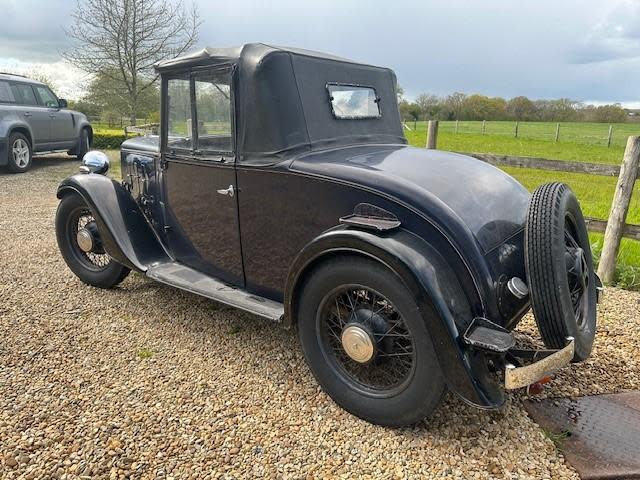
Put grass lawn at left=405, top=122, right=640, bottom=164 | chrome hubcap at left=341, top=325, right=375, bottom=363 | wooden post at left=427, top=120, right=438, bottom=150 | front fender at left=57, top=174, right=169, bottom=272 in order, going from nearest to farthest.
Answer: chrome hubcap at left=341, top=325, right=375, bottom=363 → front fender at left=57, top=174, right=169, bottom=272 → wooden post at left=427, top=120, right=438, bottom=150 → grass lawn at left=405, top=122, right=640, bottom=164

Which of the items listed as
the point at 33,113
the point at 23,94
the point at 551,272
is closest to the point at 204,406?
the point at 551,272

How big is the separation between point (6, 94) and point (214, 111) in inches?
373

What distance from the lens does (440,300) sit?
226 cm

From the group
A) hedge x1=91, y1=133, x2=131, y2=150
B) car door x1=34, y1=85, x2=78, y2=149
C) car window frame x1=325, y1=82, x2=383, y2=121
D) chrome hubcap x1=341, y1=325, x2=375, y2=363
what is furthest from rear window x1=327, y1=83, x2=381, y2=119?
hedge x1=91, y1=133, x2=131, y2=150

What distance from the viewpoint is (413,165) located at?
9.58 feet

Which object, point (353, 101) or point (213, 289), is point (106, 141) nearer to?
point (213, 289)

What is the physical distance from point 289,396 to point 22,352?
1.90 meters

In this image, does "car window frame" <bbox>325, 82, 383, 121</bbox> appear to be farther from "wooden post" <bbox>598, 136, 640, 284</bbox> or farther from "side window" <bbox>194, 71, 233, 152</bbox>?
"wooden post" <bbox>598, 136, 640, 284</bbox>

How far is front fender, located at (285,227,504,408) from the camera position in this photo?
2.23 metres

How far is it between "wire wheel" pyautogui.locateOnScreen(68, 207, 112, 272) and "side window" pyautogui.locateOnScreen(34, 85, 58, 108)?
27.9ft

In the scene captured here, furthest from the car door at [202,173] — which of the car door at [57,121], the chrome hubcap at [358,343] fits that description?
the car door at [57,121]

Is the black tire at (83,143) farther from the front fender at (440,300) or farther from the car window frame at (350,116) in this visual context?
the front fender at (440,300)

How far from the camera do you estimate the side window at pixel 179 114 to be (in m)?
3.50

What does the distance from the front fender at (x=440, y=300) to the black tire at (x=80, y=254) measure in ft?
8.78
